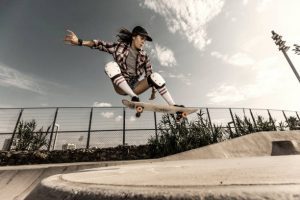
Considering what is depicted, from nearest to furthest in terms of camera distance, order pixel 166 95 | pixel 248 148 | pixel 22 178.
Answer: pixel 166 95
pixel 22 178
pixel 248 148

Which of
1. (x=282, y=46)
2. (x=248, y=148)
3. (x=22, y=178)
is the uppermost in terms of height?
(x=282, y=46)

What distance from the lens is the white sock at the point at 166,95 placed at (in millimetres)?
4744

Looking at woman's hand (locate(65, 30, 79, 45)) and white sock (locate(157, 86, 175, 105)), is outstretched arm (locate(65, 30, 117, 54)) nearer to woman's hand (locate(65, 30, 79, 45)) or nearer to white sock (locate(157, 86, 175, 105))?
woman's hand (locate(65, 30, 79, 45))

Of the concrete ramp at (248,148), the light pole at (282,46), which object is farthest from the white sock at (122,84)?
the light pole at (282,46)

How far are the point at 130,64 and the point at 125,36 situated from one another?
2.45 ft

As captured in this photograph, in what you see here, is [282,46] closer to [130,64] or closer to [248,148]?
[248,148]

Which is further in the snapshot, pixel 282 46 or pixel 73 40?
pixel 282 46

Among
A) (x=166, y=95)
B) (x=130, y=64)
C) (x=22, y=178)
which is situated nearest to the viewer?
(x=130, y=64)

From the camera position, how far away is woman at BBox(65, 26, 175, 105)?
13.5 feet

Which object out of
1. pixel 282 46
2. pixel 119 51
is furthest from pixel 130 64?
pixel 282 46

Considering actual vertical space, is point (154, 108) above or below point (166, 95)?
below

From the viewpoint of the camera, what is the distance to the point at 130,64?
14.8ft

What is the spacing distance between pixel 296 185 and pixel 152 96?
4.52 m

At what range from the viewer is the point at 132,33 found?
183 inches
